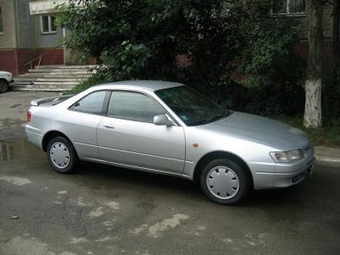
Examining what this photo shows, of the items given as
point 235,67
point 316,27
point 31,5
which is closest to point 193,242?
point 316,27

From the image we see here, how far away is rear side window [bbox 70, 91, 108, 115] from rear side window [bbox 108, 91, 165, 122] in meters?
0.14

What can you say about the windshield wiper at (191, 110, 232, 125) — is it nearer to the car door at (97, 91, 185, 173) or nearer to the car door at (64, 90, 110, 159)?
the car door at (97, 91, 185, 173)

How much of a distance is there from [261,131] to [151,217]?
5.62ft

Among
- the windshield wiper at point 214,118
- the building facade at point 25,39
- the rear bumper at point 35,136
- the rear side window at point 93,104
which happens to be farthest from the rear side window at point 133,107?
the building facade at point 25,39

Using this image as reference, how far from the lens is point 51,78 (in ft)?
66.6

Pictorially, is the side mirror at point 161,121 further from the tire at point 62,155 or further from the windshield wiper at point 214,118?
the tire at point 62,155

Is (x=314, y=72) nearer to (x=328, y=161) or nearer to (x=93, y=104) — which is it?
(x=328, y=161)

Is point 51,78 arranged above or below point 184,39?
below

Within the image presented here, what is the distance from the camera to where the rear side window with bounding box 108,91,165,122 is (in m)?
5.96

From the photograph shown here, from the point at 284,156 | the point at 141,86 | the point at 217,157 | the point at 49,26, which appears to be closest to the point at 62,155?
the point at 141,86

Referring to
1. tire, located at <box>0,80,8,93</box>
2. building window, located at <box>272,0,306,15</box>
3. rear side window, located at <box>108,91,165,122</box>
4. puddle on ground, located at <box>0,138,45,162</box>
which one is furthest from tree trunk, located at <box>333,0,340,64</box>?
tire, located at <box>0,80,8,93</box>

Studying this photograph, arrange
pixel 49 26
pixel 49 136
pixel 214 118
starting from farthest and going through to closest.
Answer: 1. pixel 49 26
2. pixel 49 136
3. pixel 214 118

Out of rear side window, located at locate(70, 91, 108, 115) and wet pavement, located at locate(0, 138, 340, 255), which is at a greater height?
rear side window, located at locate(70, 91, 108, 115)

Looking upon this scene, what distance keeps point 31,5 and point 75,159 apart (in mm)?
16761
